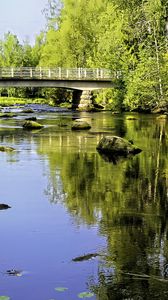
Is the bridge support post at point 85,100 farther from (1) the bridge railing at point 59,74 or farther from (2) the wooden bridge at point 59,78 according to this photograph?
(1) the bridge railing at point 59,74

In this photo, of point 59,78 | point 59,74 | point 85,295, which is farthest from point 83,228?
point 59,74

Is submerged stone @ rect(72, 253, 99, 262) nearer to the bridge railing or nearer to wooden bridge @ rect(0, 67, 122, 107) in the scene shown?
wooden bridge @ rect(0, 67, 122, 107)

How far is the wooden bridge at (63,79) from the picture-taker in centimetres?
6288

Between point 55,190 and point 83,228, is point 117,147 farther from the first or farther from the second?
point 83,228

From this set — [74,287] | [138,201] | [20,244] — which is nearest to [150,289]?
[74,287]

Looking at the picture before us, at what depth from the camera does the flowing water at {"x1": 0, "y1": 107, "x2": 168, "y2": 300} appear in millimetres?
7965

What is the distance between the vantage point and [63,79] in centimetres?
6353

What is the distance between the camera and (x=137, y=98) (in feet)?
137

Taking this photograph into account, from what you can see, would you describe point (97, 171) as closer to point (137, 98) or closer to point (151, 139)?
point (151, 139)

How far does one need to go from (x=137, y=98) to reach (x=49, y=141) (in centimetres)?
Answer: 1650

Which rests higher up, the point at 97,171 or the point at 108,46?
the point at 108,46

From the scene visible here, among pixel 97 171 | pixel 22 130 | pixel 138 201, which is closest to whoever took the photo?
pixel 138 201

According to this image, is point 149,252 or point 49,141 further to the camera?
point 49,141

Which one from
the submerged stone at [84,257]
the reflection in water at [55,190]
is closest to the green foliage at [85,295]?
the submerged stone at [84,257]
